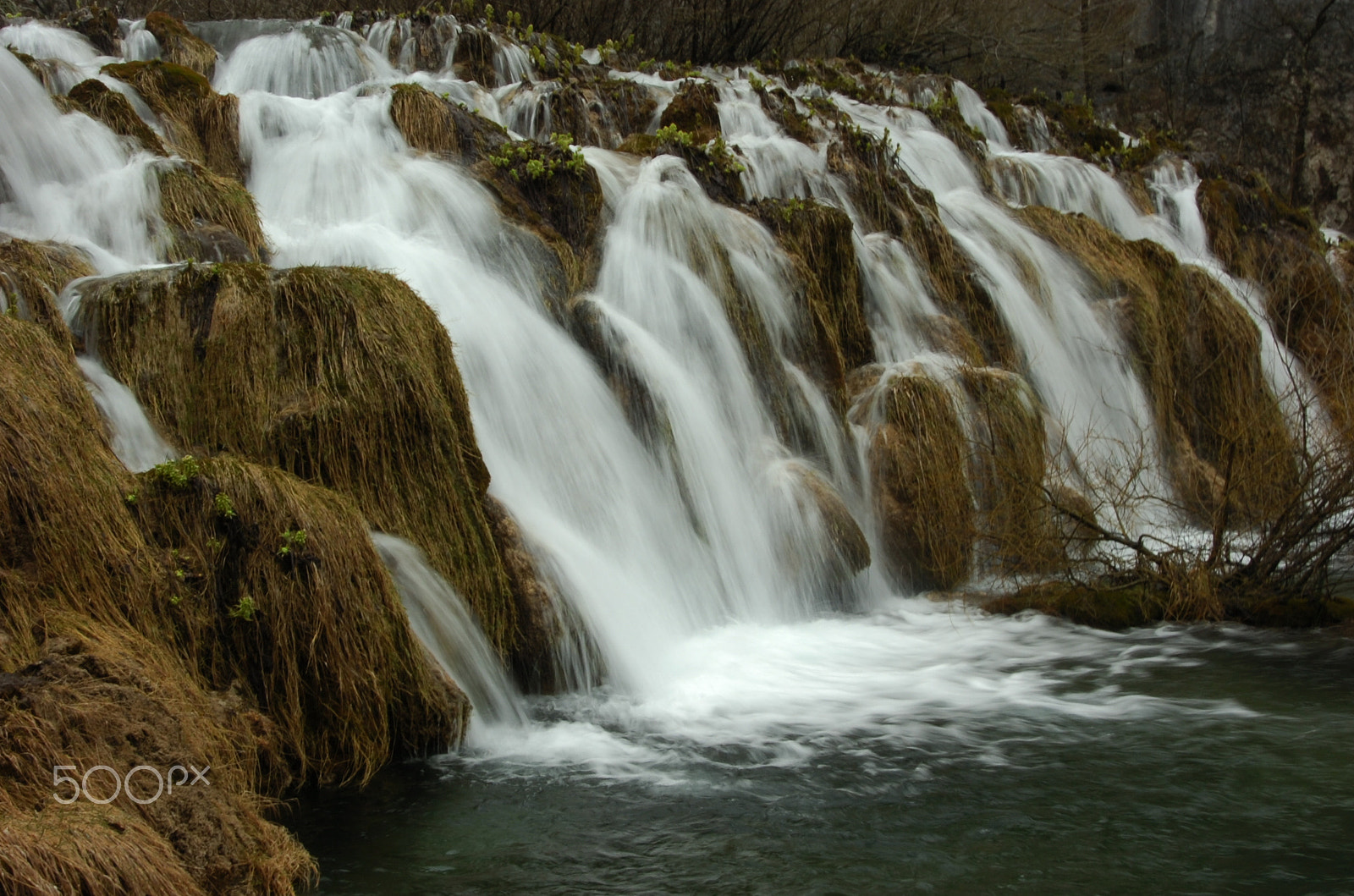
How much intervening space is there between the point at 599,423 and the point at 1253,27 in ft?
62.6

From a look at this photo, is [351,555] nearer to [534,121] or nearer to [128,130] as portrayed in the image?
[128,130]

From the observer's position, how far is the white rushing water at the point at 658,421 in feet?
18.6

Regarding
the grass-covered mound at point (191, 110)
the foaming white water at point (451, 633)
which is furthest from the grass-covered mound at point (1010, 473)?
the grass-covered mound at point (191, 110)

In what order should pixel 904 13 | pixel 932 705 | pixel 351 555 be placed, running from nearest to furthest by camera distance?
pixel 351 555
pixel 932 705
pixel 904 13

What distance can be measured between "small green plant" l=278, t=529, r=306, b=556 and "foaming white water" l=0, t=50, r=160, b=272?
2945mm

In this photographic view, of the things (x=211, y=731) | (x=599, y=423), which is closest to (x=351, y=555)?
(x=211, y=731)

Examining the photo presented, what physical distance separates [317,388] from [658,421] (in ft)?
8.45

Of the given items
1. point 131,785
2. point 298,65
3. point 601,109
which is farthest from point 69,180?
point 601,109

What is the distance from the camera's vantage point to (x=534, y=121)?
38.3 feet

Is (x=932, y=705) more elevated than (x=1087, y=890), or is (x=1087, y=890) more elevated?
(x=932, y=705)

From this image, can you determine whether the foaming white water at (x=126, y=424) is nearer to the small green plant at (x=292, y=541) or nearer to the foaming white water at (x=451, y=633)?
the small green plant at (x=292, y=541)

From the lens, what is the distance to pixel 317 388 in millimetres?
5680

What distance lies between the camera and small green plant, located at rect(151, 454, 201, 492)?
4.76 metres

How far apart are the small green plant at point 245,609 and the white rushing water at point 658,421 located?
885 mm
